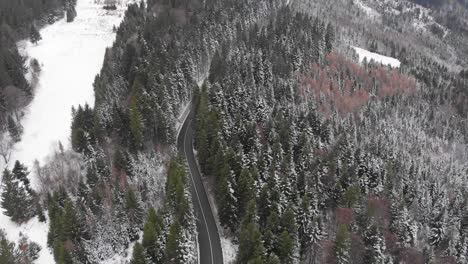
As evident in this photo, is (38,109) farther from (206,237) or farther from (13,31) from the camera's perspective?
(206,237)

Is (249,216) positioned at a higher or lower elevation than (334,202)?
higher

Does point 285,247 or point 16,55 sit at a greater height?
point 16,55

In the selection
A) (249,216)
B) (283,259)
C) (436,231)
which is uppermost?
(249,216)

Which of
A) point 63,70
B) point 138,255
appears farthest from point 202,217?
point 63,70

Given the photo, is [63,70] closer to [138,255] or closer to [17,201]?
[17,201]

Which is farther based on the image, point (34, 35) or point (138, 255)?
point (34, 35)

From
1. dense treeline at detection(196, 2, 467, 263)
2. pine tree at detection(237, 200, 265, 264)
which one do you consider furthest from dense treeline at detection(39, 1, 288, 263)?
dense treeline at detection(196, 2, 467, 263)

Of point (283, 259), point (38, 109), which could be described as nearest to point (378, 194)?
point (283, 259)
